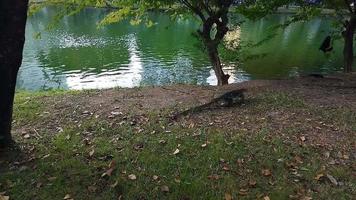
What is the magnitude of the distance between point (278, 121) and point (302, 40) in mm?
27214

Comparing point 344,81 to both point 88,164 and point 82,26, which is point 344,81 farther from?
point 82,26

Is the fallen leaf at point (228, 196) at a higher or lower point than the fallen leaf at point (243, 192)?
lower

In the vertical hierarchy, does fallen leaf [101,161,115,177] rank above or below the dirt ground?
above

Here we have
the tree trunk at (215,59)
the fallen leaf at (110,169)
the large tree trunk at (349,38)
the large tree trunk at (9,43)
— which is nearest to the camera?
the large tree trunk at (9,43)

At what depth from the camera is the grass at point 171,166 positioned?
4426mm

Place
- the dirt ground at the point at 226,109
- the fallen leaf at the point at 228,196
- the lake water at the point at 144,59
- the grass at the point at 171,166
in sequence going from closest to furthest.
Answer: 1. the fallen leaf at the point at 228,196
2. the grass at the point at 171,166
3. the dirt ground at the point at 226,109
4. the lake water at the point at 144,59

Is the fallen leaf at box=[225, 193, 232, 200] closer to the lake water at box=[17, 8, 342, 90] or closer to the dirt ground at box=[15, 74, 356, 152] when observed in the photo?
the dirt ground at box=[15, 74, 356, 152]

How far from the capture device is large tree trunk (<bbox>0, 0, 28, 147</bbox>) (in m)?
4.65

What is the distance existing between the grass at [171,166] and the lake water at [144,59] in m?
7.73

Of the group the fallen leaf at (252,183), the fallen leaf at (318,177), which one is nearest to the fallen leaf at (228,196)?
the fallen leaf at (252,183)

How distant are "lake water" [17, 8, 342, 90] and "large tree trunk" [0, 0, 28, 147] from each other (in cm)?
858

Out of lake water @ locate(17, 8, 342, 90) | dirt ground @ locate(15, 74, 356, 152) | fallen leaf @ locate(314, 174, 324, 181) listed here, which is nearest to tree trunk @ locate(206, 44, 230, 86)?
lake water @ locate(17, 8, 342, 90)

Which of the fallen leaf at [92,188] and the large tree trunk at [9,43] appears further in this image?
the large tree trunk at [9,43]

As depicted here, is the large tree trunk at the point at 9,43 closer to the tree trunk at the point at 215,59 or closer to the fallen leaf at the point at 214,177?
the fallen leaf at the point at 214,177
